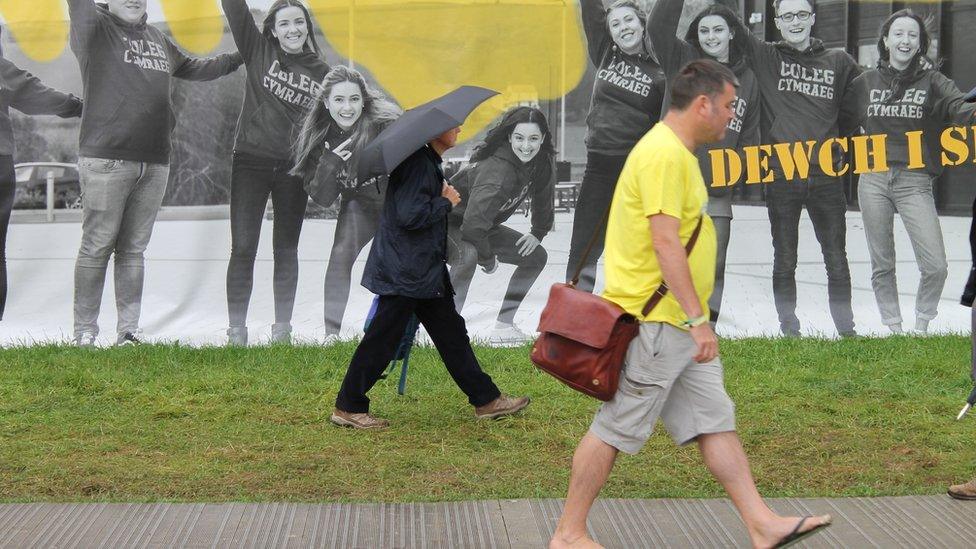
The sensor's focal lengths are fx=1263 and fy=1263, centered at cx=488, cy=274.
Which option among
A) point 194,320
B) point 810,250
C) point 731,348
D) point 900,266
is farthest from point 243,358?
point 900,266

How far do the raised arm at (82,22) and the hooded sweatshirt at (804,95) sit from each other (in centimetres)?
436

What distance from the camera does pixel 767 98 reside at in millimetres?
8516

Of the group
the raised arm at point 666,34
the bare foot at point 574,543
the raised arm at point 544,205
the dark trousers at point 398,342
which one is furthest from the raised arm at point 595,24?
the bare foot at point 574,543

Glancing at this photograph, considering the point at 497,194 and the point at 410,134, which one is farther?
the point at 497,194

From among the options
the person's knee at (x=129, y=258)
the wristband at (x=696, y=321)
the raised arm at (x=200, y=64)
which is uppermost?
the raised arm at (x=200, y=64)

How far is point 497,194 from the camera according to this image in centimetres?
842

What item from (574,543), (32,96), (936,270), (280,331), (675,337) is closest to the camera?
(675,337)

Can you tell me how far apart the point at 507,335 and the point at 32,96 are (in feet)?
11.5

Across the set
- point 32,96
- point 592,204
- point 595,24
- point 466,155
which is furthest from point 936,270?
point 32,96

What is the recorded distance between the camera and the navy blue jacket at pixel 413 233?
240 inches

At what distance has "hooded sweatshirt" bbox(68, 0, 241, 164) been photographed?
817cm

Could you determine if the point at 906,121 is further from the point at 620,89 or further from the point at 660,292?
the point at 660,292

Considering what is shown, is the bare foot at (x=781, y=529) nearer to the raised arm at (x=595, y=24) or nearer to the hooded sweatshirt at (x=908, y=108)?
the raised arm at (x=595, y=24)

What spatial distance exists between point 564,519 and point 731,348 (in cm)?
412
